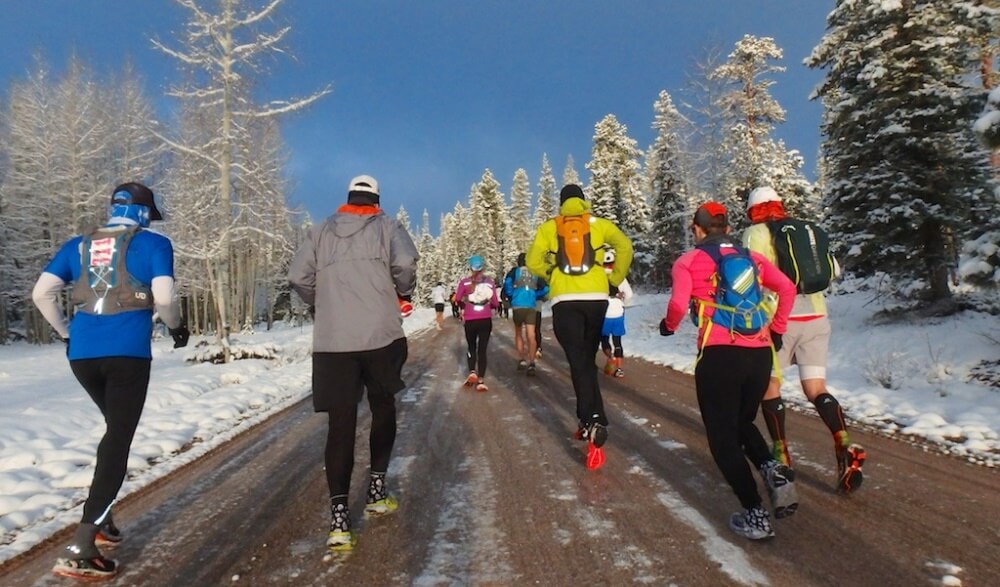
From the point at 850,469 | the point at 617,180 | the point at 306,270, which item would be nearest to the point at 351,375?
the point at 306,270

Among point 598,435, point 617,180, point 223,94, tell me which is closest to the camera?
point 598,435

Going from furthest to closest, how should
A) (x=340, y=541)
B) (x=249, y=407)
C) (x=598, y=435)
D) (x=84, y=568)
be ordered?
(x=249, y=407)
(x=598, y=435)
(x=340, y=541)
(x=84, y=568)

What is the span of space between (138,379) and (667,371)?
31.4 ft

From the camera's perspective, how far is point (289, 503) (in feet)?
14.4

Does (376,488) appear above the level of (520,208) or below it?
below

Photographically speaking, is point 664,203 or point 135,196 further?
point 664,203

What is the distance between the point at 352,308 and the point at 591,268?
A: 2.20 m

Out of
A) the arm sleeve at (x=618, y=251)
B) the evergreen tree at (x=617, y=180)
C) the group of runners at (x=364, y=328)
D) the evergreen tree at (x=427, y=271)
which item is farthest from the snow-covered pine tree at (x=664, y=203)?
the evergreen tree at (x=427, y=271)

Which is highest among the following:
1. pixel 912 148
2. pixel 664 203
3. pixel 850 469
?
pixel 664 203

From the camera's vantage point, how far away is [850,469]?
408 centimetres

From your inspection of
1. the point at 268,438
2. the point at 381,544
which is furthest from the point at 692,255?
the point at 268,438

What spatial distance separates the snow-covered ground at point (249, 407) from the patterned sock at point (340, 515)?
197 cm

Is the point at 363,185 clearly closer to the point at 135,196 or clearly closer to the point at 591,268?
the point at 135,196

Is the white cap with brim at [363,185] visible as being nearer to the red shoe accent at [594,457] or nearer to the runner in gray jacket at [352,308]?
the runner in gray jacket at [352,308]
